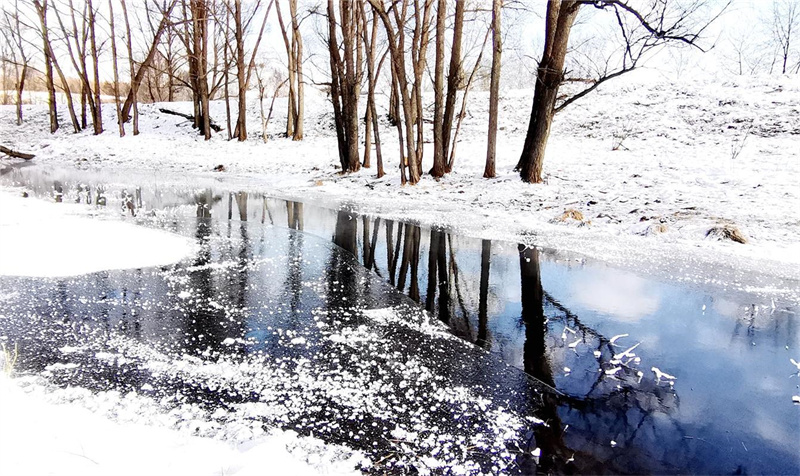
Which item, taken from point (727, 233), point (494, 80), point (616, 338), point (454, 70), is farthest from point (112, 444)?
point (494, 80)

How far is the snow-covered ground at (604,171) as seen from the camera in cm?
801

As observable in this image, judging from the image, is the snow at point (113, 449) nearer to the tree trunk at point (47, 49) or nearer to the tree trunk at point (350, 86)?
the tree trunk at point (350, 86)

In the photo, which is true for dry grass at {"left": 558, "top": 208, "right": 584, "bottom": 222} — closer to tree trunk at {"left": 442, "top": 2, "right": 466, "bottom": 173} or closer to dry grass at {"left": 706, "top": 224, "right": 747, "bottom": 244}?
dry grass at {"left": 706, "top": 224, "right": 747, "bottom": 244}

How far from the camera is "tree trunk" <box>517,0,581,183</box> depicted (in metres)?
11.9

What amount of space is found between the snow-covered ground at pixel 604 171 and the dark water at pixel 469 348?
1952mm

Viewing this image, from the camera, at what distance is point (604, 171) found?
14.4m

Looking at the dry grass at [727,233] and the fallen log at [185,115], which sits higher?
the fallen log at [185,115]

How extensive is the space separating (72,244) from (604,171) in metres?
14.0

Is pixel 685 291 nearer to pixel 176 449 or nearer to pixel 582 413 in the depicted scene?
pixel 582 413

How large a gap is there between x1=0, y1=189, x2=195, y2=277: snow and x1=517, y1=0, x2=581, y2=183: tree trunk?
954cm

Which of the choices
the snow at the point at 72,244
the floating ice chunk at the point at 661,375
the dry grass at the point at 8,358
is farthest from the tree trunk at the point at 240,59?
the floating ice chunk at the point at 661,375

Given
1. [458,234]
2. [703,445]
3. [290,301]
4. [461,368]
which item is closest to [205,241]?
[290,301]

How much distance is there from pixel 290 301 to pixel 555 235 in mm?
5764

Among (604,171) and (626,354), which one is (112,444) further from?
(604,171)
